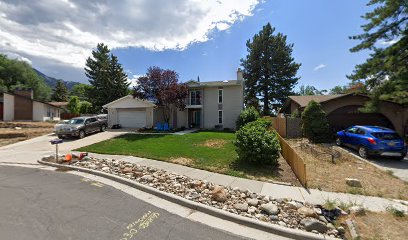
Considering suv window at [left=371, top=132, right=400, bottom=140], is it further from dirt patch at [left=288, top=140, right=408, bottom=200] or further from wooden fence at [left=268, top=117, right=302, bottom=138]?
wooden fence at [left=268, top=117, right=302, bottom=138]

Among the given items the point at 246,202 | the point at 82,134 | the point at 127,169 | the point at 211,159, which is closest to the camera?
the point at 246,202

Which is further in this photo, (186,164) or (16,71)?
(16,71)

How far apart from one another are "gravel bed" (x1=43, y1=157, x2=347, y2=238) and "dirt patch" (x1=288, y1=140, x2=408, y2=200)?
2.28 metres

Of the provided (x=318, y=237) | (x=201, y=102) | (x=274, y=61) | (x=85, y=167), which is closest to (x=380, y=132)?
(x=318, y=237)

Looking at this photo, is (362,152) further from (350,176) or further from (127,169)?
(127,169)

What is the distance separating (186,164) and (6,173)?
705 centimetres

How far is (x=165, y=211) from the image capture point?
507cm

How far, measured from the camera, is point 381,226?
4.36 metres

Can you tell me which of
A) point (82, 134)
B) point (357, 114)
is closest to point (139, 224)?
point (82, 134)

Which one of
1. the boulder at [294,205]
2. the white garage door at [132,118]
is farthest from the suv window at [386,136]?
the white garage door at [132,118]

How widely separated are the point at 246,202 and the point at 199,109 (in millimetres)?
20874

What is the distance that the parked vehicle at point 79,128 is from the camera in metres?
18.0

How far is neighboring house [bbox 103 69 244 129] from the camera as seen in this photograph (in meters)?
24.1

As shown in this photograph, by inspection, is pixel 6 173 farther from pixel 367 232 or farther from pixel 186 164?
pixel 367 232
